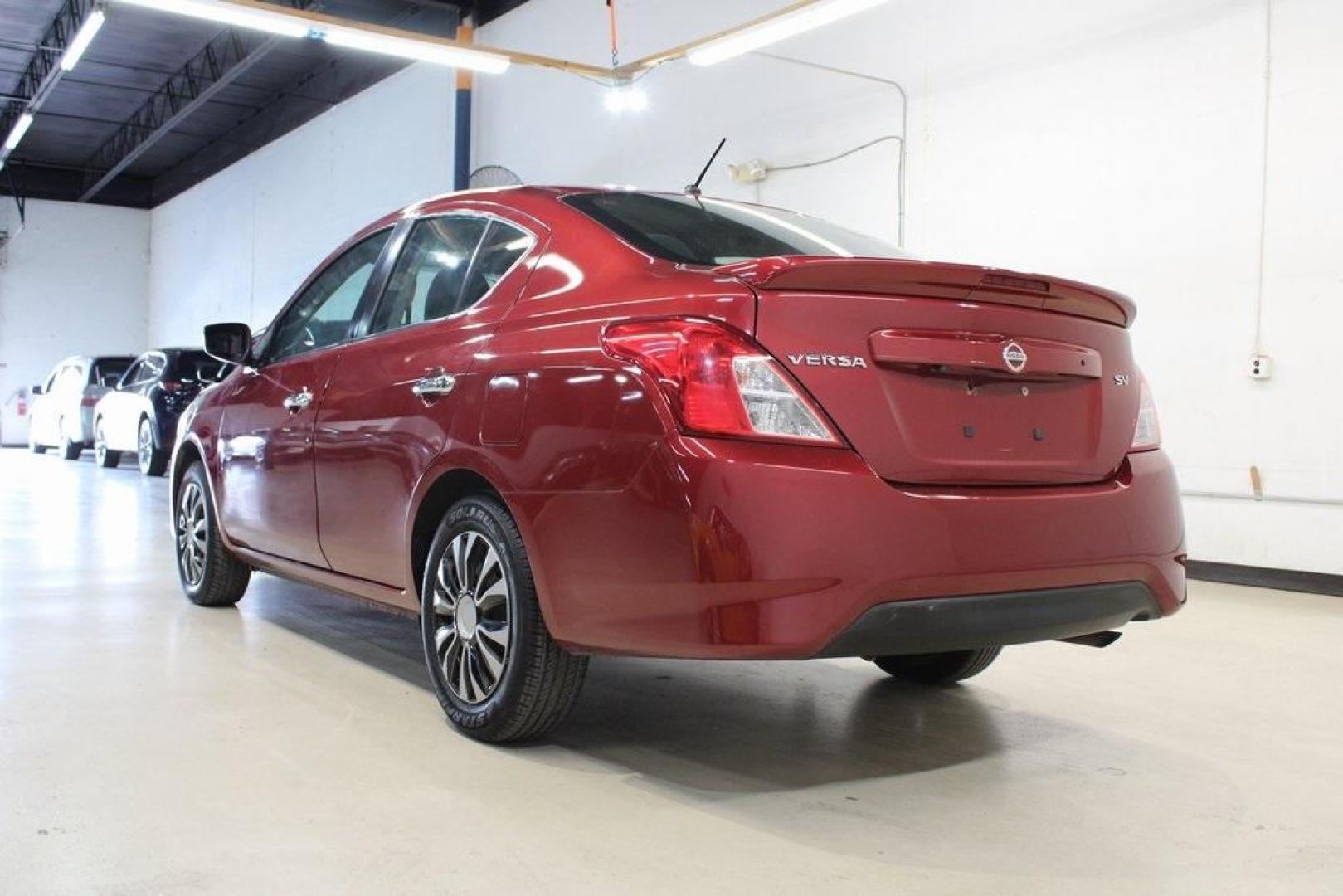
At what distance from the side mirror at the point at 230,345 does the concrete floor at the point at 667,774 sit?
0.94m

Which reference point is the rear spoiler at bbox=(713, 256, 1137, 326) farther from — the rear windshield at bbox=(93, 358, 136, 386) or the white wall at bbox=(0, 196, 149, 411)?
the white wall at bbox=(0, 196, 149, 411)

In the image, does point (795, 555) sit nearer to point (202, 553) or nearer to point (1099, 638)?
point (1099, 638)

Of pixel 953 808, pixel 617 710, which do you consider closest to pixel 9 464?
pixel 617 710

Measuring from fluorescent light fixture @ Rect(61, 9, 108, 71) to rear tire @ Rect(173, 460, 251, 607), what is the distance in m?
7.81

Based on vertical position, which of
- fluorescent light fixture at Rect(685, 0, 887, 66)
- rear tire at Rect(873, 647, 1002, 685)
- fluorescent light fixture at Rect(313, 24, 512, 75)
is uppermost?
fluorescent light fixture at Rect(313, 24, 512, 75)

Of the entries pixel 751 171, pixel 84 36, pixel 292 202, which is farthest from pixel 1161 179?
pixel 292 202

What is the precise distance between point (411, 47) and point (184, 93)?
1019 cm

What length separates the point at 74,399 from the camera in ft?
51.2

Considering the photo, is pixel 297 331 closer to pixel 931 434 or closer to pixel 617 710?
pixel 617 710

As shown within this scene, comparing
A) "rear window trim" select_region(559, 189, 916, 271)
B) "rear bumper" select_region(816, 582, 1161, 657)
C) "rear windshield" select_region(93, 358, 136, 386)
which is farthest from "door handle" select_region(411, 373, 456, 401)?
"rear windshield" select_region(93, 358, 136, 386)

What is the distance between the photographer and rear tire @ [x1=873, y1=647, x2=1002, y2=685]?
3.31m

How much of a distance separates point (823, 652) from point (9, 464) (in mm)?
15446

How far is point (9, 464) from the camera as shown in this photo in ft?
49.1

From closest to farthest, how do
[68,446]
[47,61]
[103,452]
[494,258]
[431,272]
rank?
[494,258], [431,272], [103,452], [68,446], [47,61]
